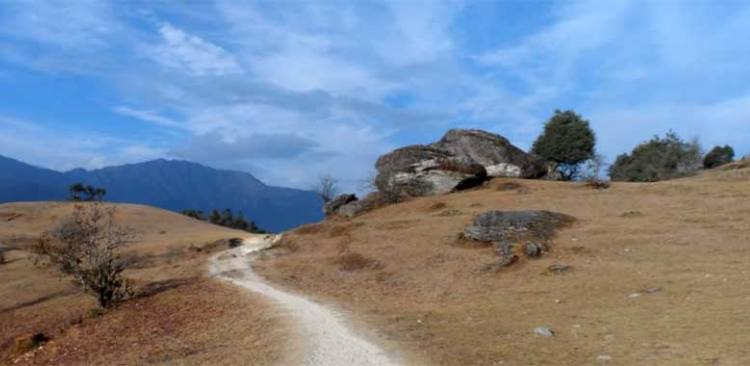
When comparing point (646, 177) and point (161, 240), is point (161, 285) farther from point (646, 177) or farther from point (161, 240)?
point (646, 177)

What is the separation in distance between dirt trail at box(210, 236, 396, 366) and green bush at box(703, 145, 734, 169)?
62.6m

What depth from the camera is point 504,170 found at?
45.4 metres

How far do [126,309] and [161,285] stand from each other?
13.5 feet

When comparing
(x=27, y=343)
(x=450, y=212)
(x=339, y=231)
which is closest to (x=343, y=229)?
(x=339, y=231)

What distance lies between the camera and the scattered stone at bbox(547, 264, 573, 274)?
1914 centimetres

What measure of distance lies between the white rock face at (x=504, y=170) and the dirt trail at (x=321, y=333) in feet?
80.8

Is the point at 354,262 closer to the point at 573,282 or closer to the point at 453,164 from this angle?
the point at 573,282

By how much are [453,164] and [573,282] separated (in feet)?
84.2

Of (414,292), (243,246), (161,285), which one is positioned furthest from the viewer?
(243,246)

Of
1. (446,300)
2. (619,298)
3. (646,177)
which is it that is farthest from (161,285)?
(646,177)

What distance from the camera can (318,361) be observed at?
10922 mm

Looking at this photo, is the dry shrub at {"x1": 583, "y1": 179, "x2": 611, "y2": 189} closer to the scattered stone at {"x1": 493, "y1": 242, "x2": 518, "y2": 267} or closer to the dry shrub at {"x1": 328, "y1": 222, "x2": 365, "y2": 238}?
the dry shrub at {"x1": 328, "y1": 222, "x2": 365, "y2": 238}

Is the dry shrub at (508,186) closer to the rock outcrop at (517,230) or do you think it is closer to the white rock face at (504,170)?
the white rock face at (504,170)

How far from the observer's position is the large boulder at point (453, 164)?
41.7 metres
